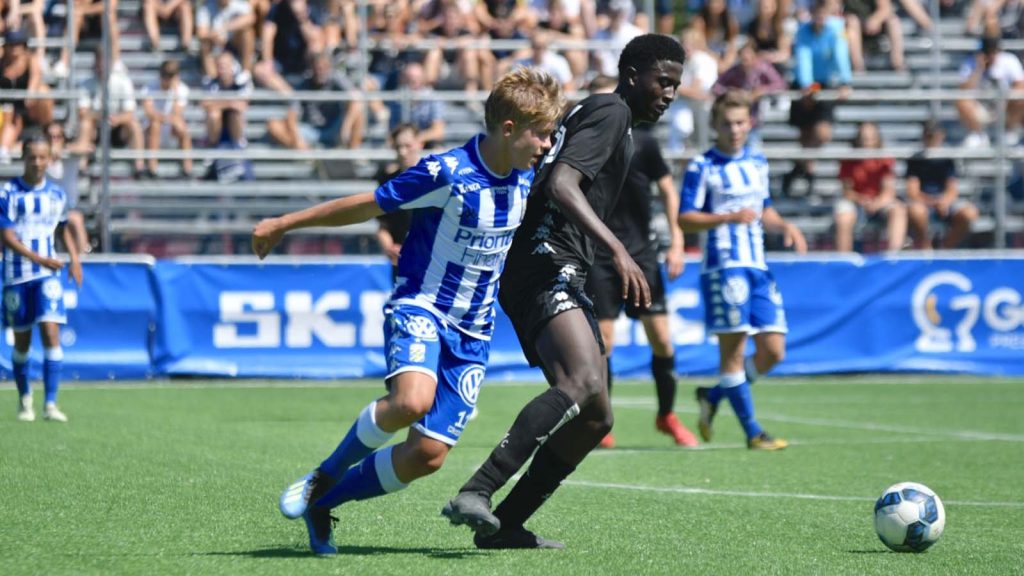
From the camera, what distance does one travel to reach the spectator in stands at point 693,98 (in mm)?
19016

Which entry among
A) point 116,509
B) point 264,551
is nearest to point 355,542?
point 264,551

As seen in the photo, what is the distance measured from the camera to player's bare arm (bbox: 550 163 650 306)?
235 inches

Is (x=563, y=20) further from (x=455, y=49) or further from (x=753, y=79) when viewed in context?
(x=753, y=79)

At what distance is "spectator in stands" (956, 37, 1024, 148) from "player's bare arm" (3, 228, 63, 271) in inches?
493

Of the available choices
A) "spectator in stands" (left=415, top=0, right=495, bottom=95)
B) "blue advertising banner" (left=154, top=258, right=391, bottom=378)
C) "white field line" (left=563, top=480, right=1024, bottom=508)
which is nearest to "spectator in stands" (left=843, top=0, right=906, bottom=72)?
"spectator in stands" (left=415, top=0, right=495, bottom=95)

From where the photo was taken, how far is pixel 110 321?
16422 millimetres

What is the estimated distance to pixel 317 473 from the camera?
592 centimetres

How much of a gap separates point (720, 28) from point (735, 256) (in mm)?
11642

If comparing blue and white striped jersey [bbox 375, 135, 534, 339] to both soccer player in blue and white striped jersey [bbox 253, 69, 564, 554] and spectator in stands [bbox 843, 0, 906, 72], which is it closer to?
soccer player in blue and white striped jersey [bbox 253, 69, 564, 554]

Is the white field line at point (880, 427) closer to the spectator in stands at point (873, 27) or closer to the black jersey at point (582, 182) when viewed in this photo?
the black jersey at point (582, 182)

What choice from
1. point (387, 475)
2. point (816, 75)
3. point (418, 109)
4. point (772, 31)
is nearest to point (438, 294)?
point (387, 475)

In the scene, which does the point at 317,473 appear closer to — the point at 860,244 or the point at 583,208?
the point at 583,208

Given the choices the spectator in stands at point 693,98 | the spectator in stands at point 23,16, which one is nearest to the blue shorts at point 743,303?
the spectator in stands at point 693,98

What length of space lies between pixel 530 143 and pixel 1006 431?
24.7 feet
